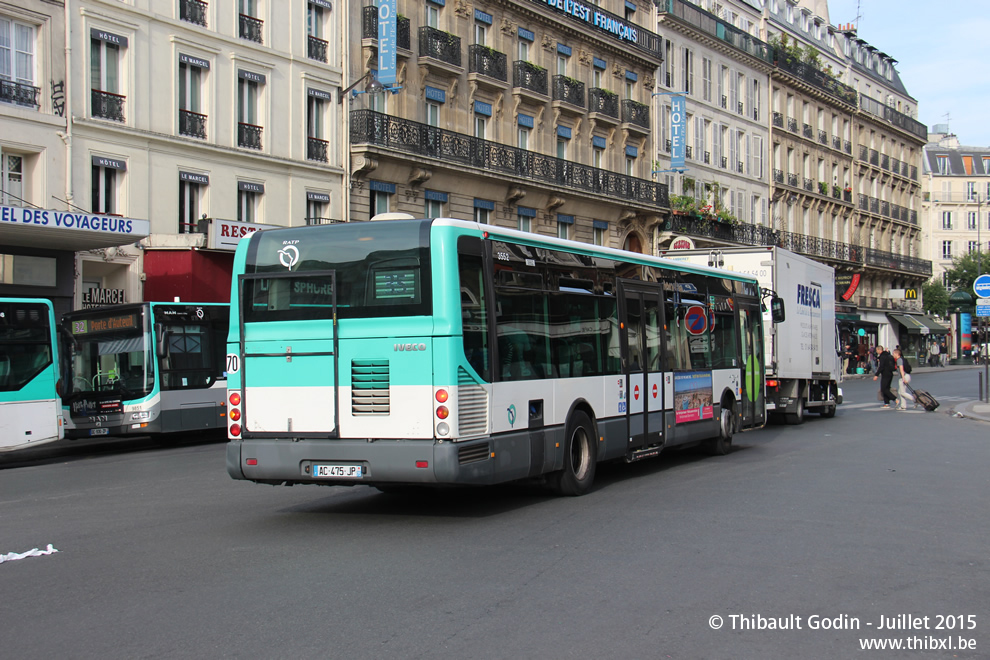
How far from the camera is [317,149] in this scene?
3091cm

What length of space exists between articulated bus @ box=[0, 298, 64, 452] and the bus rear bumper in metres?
8.01

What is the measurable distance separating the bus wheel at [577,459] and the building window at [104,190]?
17.7 metres

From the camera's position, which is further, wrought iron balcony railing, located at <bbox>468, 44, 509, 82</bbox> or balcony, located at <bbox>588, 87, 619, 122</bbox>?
balcony, located at <bbox>588, 87, 619, 122</bbox>

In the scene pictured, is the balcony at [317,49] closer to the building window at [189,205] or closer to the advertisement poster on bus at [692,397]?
the building window at [189,205]

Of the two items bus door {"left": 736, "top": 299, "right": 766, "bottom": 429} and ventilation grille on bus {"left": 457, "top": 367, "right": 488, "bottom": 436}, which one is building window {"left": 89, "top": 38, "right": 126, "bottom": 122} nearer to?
bus door {"left": 736, "top": 299, "right": 766, "bottom": 429}

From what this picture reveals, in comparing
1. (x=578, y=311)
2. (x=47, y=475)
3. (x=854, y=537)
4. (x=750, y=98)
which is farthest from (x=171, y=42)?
(x=750, y=98)

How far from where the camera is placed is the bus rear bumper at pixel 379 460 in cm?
894

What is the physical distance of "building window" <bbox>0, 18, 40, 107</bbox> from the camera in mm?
23281

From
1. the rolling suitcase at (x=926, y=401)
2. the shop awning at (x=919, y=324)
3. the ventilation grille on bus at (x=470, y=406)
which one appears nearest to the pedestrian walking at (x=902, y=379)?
the rolling suitcase at (x=926, y=401)

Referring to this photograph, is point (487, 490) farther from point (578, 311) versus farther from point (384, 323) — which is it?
point (384, 323)

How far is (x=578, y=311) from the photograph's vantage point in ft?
37.2

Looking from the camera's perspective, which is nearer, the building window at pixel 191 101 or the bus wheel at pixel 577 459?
the bus wheel at pixel 577 459

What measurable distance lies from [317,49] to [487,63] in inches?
277

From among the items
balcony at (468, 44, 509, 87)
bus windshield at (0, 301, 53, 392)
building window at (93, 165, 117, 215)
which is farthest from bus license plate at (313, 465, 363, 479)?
balcony at (468, 44, 509, 87)
